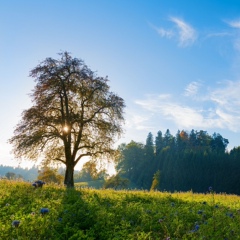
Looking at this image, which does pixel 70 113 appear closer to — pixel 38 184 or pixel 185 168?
pixel 38 184

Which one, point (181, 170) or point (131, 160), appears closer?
point (181, 170)

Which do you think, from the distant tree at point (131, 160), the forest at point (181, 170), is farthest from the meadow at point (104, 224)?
the distant tree at point (131, 160)

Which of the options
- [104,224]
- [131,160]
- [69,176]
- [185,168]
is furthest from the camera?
[131,160]

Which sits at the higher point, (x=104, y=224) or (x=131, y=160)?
(x=131, y=160)

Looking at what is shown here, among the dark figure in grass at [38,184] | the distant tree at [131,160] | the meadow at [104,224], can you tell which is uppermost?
the distant tree at [131,160]

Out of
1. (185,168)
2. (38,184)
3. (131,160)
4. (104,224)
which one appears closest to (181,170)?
(185,168)

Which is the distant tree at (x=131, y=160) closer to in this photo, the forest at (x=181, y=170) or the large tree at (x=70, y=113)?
the forest at (x=181, y=170)

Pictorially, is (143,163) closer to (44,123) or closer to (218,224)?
(44,123)

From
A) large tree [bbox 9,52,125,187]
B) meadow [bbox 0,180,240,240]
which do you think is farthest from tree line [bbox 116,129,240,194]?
meadow [bbox 0,180,240,240]

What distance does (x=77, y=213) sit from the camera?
26.8 ft

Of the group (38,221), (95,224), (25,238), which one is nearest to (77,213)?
(95,224)

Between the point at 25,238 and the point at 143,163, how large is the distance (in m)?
108

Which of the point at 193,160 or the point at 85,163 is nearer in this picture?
the point at 85,163

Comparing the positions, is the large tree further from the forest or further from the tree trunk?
the forest
